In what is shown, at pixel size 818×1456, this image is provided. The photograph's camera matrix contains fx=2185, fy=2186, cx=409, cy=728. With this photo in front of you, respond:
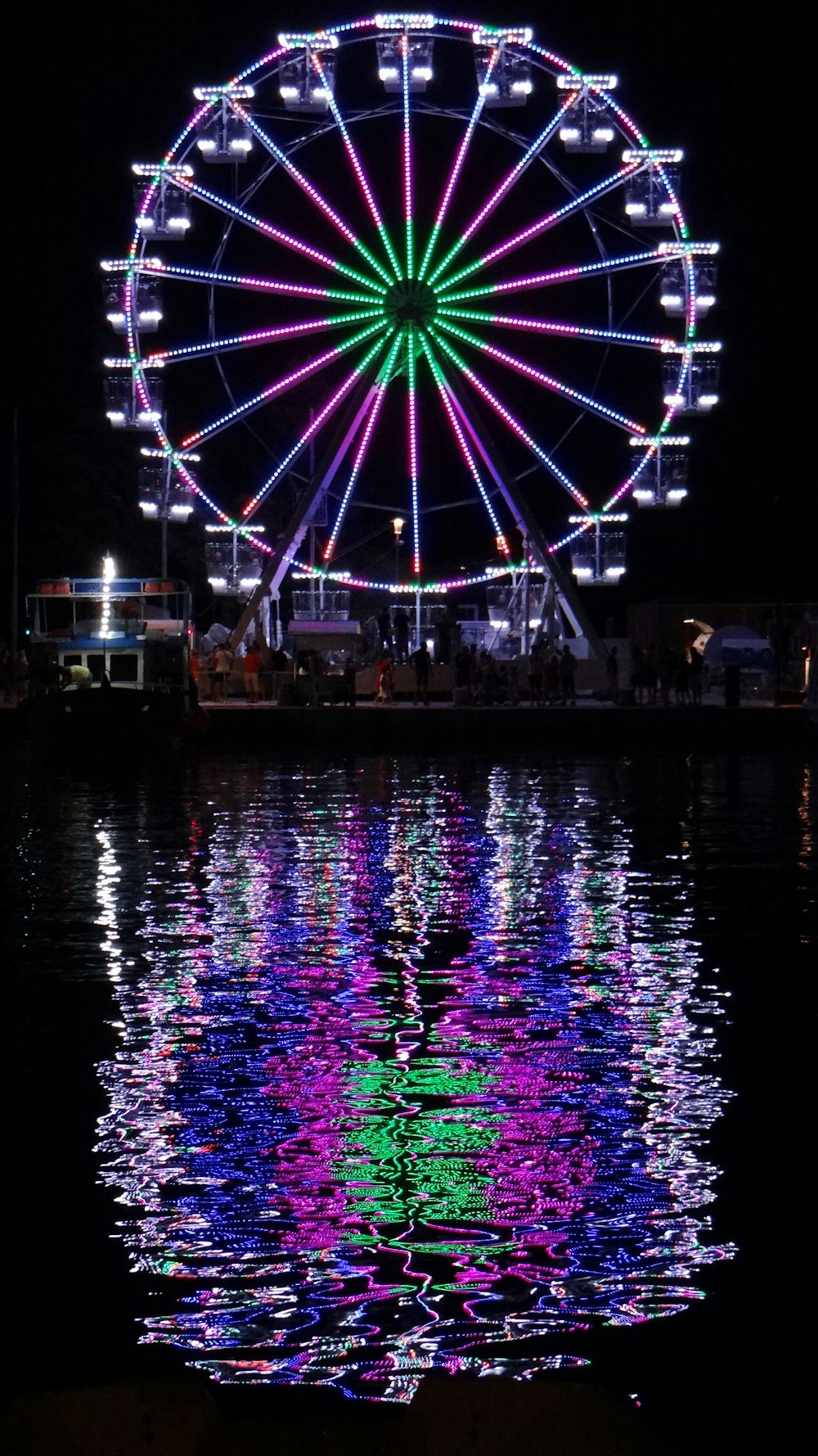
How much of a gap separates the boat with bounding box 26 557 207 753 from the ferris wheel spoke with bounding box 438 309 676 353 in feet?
25.3

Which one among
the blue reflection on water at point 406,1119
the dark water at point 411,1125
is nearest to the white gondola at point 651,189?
the dark water at point 411,1125

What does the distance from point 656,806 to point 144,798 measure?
5.78m

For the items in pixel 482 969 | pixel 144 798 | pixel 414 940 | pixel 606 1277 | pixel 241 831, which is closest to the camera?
pixel 606 1277

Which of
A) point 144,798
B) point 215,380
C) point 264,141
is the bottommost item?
point 144,798

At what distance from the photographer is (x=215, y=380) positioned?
43188mm

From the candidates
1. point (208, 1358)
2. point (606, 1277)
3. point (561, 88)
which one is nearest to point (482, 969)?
point (606, 1277)

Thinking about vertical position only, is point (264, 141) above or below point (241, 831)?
above

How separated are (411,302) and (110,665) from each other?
965 cm

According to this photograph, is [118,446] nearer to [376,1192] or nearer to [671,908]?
[671,908]

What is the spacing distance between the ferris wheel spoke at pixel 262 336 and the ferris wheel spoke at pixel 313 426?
114 cm

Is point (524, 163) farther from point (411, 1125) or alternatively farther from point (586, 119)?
point (411, 1125)

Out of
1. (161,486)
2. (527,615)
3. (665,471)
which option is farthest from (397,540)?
(665,471)

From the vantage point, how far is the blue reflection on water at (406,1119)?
5.50 m

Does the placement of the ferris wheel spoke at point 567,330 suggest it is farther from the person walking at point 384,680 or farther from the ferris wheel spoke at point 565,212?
the person walking at point 384,680
